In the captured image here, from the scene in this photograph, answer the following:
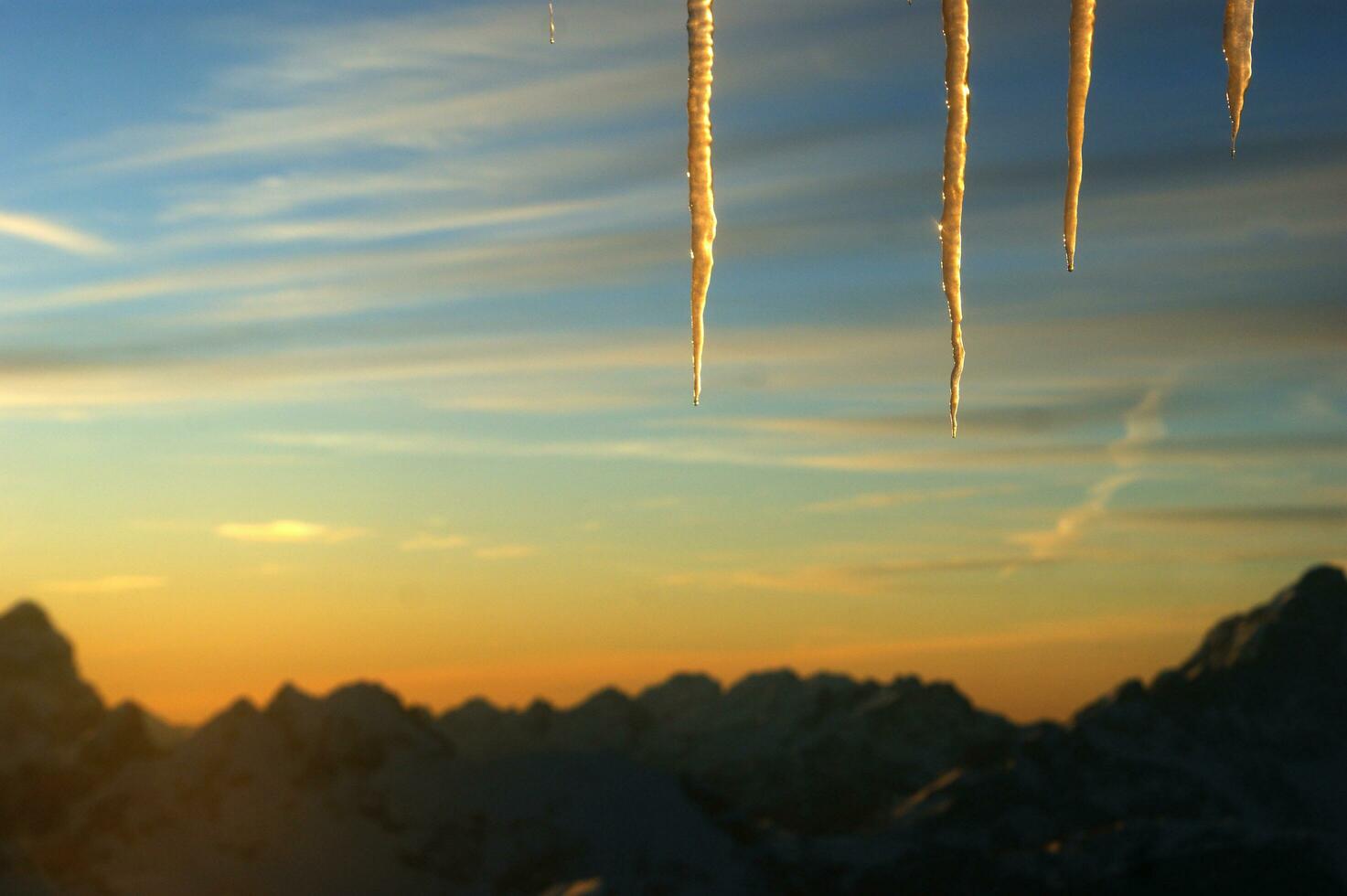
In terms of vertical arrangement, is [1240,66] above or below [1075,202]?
above

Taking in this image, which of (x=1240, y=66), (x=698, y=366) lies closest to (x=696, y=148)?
(x=698, y=366)

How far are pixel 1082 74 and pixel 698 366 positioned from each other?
563 centimetres

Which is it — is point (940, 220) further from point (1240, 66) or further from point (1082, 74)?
point (1240, 66)

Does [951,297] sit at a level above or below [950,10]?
below

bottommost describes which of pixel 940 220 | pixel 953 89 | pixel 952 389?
pixel 952 389

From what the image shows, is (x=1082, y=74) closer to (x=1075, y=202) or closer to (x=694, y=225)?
(x=1075, y=202)

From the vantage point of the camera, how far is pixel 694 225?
20.9 metres

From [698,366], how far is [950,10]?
5.11 metres

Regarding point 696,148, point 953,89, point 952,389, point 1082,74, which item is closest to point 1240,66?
point 1082,74

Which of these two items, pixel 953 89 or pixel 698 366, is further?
pixel 698 366

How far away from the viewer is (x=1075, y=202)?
20.8 metres

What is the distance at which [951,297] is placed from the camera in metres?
20.1

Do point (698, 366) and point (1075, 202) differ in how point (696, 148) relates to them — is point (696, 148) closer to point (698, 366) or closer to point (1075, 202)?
point (698, 366)

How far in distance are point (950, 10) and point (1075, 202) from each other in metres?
2.72
